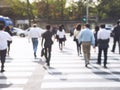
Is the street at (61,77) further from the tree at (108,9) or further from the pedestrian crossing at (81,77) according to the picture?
the tree at (108,9)

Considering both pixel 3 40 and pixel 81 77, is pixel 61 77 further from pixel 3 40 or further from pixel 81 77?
pixel 3 40

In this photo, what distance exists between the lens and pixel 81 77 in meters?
13.2

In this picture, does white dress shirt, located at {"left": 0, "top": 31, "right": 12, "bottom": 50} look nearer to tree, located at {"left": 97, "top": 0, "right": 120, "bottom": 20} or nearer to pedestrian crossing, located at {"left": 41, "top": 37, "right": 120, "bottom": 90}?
pedestrian crossing, located at {"left": 41, "top": 37, "right": 120, "bottom": 90}

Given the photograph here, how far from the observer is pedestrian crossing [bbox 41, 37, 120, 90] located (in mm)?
Result: 11281

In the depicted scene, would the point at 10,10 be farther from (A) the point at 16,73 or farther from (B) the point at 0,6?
(A) the point at 16,73

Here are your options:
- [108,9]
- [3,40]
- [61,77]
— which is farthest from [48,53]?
[108,9]

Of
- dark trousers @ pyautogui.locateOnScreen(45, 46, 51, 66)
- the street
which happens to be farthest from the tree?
dark trousers @ pyautogui.locateOnScreen(45, 46, 51, 66)

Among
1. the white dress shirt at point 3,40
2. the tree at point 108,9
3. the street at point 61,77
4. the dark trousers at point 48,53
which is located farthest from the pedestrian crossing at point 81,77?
the tree at point 108,9

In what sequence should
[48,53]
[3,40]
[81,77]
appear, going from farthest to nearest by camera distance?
1. [48,53]
2. [3,40]
3. [81,77]

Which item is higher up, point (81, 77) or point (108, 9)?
point (108, 9)

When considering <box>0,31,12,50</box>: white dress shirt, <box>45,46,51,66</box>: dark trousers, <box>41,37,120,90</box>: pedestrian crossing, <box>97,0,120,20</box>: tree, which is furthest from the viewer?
<box>97,0,120,20</box>: tree

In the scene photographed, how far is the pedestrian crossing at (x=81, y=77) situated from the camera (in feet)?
37.0

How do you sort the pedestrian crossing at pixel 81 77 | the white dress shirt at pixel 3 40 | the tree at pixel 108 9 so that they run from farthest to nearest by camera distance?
the tree at pixel 108 9 → the white dress shirt at pixel 3 40 → the pedestrian crossing at pixel 81 77

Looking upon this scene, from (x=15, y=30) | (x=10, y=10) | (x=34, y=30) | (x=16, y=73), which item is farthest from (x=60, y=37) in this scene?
(x=10, y=10)
